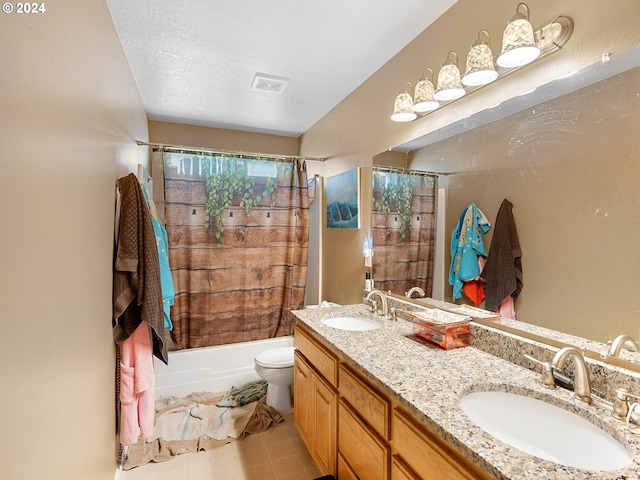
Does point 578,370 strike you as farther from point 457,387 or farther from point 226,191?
point 226,191

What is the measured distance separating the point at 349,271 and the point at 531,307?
1518 millimetres

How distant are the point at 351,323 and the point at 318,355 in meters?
0.36

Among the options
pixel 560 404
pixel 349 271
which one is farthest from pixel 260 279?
pixel 560 404

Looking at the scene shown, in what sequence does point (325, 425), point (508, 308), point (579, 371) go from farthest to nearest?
point (325, 425) → point (508, 308) → point (579, 371)

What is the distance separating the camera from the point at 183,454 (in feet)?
6.82

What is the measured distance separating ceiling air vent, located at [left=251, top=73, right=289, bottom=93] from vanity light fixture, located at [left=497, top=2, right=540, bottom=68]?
61.2 inches

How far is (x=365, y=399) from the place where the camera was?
1.25m

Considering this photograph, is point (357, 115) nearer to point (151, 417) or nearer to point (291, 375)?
point (291, 375)

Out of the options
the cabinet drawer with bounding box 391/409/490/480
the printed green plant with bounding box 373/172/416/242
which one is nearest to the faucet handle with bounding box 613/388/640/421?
the cabinet drawer with bounding box 391/409/490/480

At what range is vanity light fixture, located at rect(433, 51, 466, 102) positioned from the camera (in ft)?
4.91

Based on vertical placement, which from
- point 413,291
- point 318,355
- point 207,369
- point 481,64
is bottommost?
point 207,369

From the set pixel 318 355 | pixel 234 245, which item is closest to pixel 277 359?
pixel 318 355

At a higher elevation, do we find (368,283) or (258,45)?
(258,45)

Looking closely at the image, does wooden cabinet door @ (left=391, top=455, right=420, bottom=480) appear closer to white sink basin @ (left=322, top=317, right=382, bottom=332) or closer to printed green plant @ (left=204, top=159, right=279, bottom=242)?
white sink basin @ (left=322, top=317, right=382, bottom=332)
